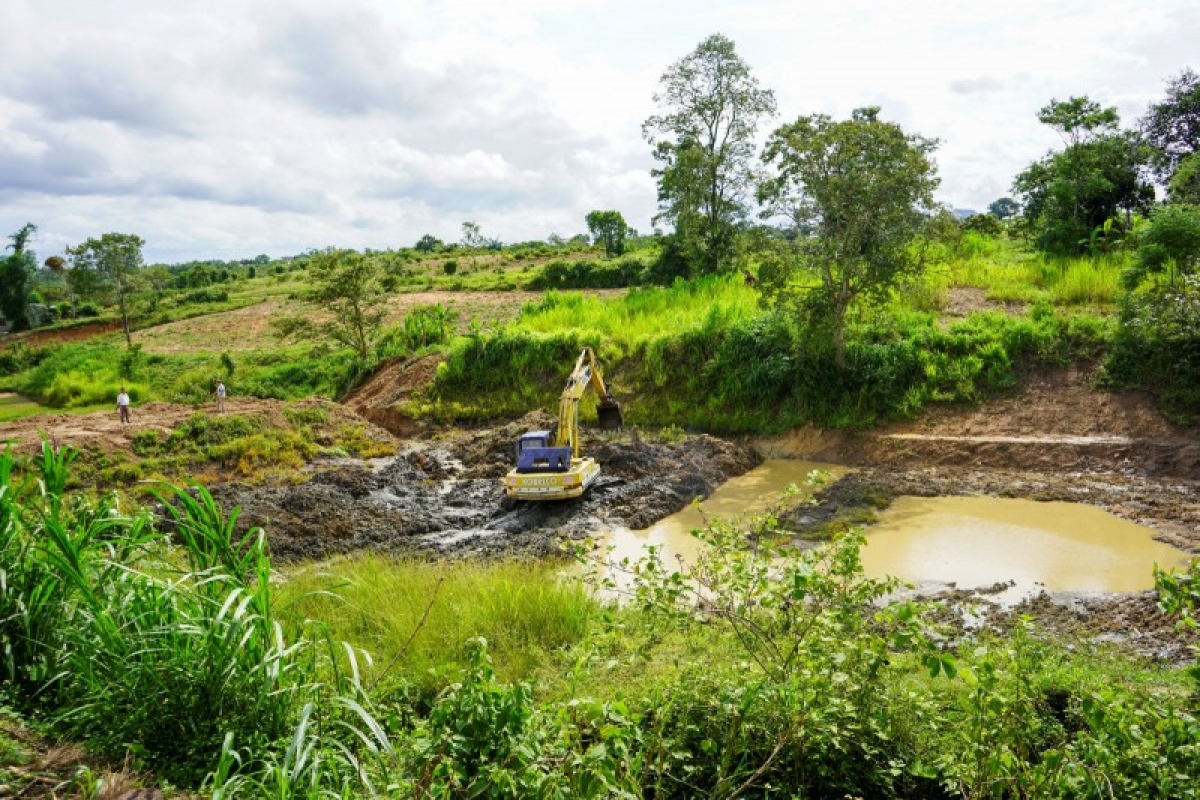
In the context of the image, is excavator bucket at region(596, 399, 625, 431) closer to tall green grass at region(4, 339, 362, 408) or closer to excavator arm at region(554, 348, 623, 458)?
excavator arm at region(554, 348, 623, 458)

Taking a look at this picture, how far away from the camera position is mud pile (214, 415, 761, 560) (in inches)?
406

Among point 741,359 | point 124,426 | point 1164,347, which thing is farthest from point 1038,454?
point 124,426

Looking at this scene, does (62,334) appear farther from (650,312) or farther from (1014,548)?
(1014,548)

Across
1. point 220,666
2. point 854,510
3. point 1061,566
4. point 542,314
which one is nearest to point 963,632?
point 1061,566

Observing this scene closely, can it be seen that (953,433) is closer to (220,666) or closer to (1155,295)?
(1155,295)

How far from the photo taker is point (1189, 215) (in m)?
12.8

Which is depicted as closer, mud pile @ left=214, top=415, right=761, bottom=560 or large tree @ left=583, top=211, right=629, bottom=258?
mud pile @ left=214, top=415, right=761, bottom=560

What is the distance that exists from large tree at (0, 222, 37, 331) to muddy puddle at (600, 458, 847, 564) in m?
43.9

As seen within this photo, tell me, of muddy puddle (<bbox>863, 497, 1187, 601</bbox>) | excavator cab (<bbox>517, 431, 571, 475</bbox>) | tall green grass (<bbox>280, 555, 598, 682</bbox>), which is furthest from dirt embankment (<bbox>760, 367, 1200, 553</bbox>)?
tall green grass (<bbox>280, 555, 598, 682</bbox>)

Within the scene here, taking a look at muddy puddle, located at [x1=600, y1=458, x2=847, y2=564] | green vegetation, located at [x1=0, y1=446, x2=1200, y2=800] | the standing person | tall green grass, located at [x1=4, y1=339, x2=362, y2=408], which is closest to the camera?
green vegetation, located at [x1=0, y1=446, x2=1200, y2=800]

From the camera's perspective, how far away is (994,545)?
368 inches

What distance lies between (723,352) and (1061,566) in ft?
28.1

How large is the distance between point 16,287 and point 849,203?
1784 inches

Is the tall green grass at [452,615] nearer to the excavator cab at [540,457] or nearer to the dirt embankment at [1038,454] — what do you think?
the excavator cab at [540,457]
